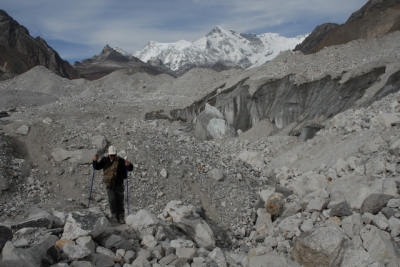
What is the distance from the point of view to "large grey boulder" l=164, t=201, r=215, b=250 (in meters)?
6.49

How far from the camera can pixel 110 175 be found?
6.52 metres

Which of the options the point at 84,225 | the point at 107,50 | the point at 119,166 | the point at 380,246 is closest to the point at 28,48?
the point at 107,50

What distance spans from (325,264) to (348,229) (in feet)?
3.06

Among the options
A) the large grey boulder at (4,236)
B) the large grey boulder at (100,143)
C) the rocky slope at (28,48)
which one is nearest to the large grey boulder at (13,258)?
the large grey boulder at (4,236)

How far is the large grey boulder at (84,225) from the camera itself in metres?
4.77

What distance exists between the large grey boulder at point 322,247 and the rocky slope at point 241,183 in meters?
0.02

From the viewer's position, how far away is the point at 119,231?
5629 millimetres

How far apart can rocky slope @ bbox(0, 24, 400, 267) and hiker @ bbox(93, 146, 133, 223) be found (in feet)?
1.60

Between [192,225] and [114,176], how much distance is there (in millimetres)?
1697

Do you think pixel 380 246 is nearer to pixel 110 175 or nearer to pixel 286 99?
pixel 110 175

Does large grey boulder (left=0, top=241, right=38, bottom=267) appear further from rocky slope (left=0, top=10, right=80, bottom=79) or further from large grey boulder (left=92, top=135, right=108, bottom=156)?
rocky slope (left=0, top=10, right=80, bottom=79)

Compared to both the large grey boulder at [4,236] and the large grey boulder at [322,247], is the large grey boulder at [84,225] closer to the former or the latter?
the large grey boulder at [4,236]

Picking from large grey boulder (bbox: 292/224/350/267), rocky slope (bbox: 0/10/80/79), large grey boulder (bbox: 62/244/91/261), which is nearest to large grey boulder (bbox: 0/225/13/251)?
large grey boulder (bbox: 62/244/91/261)

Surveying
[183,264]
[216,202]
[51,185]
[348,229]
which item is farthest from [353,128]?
[51,185]
